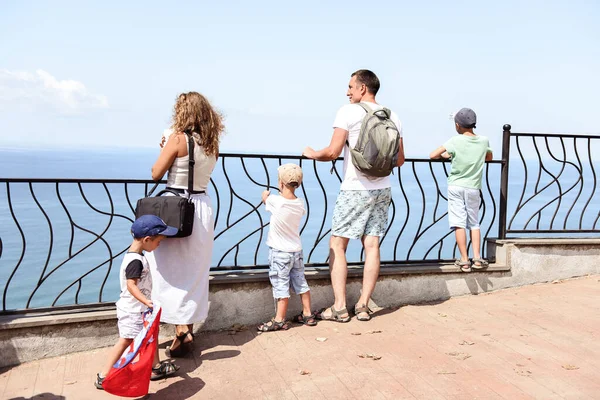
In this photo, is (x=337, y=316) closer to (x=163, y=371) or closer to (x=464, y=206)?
(x=163, y=371)

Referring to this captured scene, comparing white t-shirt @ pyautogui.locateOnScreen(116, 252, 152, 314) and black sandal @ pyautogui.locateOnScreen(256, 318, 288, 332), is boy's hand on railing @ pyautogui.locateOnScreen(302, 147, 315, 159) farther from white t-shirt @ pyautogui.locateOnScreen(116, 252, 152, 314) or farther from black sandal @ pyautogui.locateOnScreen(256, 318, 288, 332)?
white t-shirt @ pyautogui.locateOnScreen(116, 252, 152, 314)

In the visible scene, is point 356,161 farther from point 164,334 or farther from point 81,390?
point 81,390

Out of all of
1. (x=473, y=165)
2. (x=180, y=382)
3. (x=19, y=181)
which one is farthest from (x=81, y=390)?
(x=473, y=165)

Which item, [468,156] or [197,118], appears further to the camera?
[468,156]

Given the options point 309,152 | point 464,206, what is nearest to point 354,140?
point 309,152

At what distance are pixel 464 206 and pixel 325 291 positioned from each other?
1.61 meters

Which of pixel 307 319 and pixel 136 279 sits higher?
pixel 136 279

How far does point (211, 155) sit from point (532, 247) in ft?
12.6

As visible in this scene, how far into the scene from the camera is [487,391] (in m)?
4.00

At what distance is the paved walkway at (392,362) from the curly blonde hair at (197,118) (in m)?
1.59

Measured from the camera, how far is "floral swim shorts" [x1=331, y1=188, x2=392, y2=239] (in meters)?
5.22

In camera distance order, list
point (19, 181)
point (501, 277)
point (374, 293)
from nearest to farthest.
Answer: point (19, 181) → point (374, 293) → point (501, 277)

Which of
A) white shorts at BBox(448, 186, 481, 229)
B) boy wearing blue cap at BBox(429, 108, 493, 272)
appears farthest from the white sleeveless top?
white shorts at BBox(448, 186, 481, 229)

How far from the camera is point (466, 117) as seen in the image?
6.05 meters
